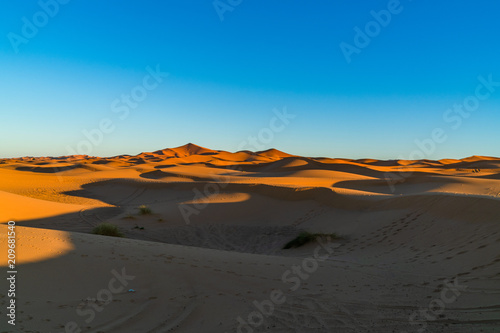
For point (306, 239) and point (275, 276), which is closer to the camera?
point (275, 276)

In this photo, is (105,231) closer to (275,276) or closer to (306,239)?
(306,239)

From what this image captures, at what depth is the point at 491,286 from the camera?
5.09 m

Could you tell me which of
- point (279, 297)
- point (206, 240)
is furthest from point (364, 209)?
point (279, 297)

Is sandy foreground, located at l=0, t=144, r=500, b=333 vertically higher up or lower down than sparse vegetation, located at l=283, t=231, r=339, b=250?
higher up

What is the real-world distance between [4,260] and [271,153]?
4073 inches

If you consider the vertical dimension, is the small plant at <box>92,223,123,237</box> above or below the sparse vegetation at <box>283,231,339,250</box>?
above

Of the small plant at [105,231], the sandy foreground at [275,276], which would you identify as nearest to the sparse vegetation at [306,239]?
the sandy foreground at [275,276]

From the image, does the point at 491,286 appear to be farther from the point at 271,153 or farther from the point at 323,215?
the point at 271,153

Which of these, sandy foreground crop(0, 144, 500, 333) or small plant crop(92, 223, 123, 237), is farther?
small plant crop(92, 223, 123, 237)

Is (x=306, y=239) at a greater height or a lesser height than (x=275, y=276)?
lesser

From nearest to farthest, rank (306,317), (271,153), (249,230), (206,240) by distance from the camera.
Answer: (306,317), (206,240), (249,230), (271,153)

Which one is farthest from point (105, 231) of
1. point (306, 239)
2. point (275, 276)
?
point (275, 276)

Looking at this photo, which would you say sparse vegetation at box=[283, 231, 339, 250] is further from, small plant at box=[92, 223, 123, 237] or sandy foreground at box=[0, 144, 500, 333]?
small plant at box=[92, 223, 123, 237]

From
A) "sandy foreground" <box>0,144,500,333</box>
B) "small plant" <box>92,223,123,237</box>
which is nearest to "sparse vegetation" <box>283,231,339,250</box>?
"sandy foreground" <box>0,144,500,333</box>
